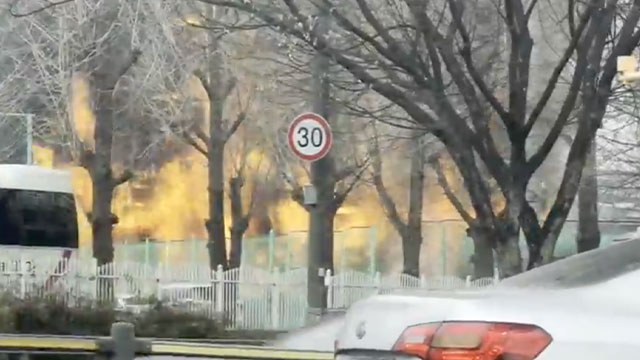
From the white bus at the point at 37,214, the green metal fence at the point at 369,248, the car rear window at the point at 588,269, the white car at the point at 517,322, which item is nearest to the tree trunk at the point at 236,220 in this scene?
the green metal fence at the point at 369,248

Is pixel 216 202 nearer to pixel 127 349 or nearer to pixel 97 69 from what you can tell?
pixel 97 69

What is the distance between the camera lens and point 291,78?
1378cm

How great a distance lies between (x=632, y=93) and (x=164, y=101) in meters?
9.61

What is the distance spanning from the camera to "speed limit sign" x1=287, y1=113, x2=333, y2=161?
12594mm

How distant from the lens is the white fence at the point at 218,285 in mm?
17344

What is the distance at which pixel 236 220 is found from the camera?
98.7 ft

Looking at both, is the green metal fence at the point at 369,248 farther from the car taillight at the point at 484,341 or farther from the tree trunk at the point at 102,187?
the car taillight at the point at 484,341

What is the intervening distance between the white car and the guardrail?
10.3ft

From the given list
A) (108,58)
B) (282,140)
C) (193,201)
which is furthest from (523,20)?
(193,201)

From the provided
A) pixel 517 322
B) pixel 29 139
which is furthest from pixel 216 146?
pixel 517 322

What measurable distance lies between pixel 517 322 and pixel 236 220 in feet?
87.6

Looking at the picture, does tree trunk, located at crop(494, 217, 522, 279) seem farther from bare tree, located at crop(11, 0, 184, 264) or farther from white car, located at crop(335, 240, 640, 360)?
white car, located at crop(335, 240, 640, 360)

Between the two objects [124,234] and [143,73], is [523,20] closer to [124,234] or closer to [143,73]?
[143,73]

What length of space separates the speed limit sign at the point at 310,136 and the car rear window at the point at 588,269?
26.3 ft
